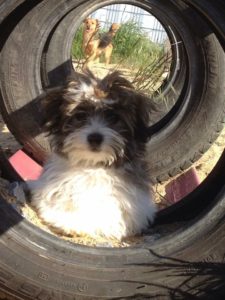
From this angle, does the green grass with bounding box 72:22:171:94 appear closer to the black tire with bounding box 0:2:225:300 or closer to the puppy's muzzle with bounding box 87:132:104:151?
the puppy's muzzle with bounding box 87:132:104:151

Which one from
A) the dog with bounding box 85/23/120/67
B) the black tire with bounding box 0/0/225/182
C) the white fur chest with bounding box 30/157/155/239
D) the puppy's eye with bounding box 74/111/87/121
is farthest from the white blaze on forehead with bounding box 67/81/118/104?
the dog with bounding box 85/23/120/67

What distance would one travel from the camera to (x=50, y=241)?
11.0 ft

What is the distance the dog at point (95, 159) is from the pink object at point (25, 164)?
148 centimetres

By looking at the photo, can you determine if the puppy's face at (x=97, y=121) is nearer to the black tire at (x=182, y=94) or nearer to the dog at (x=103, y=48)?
the black tire at (x=182, y=94)

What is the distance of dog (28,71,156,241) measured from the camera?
13.4ft

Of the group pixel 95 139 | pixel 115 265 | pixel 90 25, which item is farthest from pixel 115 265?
pixel 90 25

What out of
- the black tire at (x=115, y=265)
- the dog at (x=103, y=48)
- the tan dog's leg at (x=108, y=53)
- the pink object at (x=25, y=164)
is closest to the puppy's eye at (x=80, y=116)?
the black tire at (x=115, y=265)

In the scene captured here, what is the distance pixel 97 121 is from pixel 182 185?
230cm

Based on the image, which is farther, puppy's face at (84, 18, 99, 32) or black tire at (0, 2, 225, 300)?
puppy's face at (84, 18, 99, 32)

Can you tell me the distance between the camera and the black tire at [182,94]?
18.9ft

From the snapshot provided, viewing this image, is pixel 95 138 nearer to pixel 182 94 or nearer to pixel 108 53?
pixel 182 94

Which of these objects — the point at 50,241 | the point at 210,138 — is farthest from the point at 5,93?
the point at 50,241

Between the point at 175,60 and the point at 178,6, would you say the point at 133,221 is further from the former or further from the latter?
the point at 175,60

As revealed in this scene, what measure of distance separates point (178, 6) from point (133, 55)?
8.48 ft
